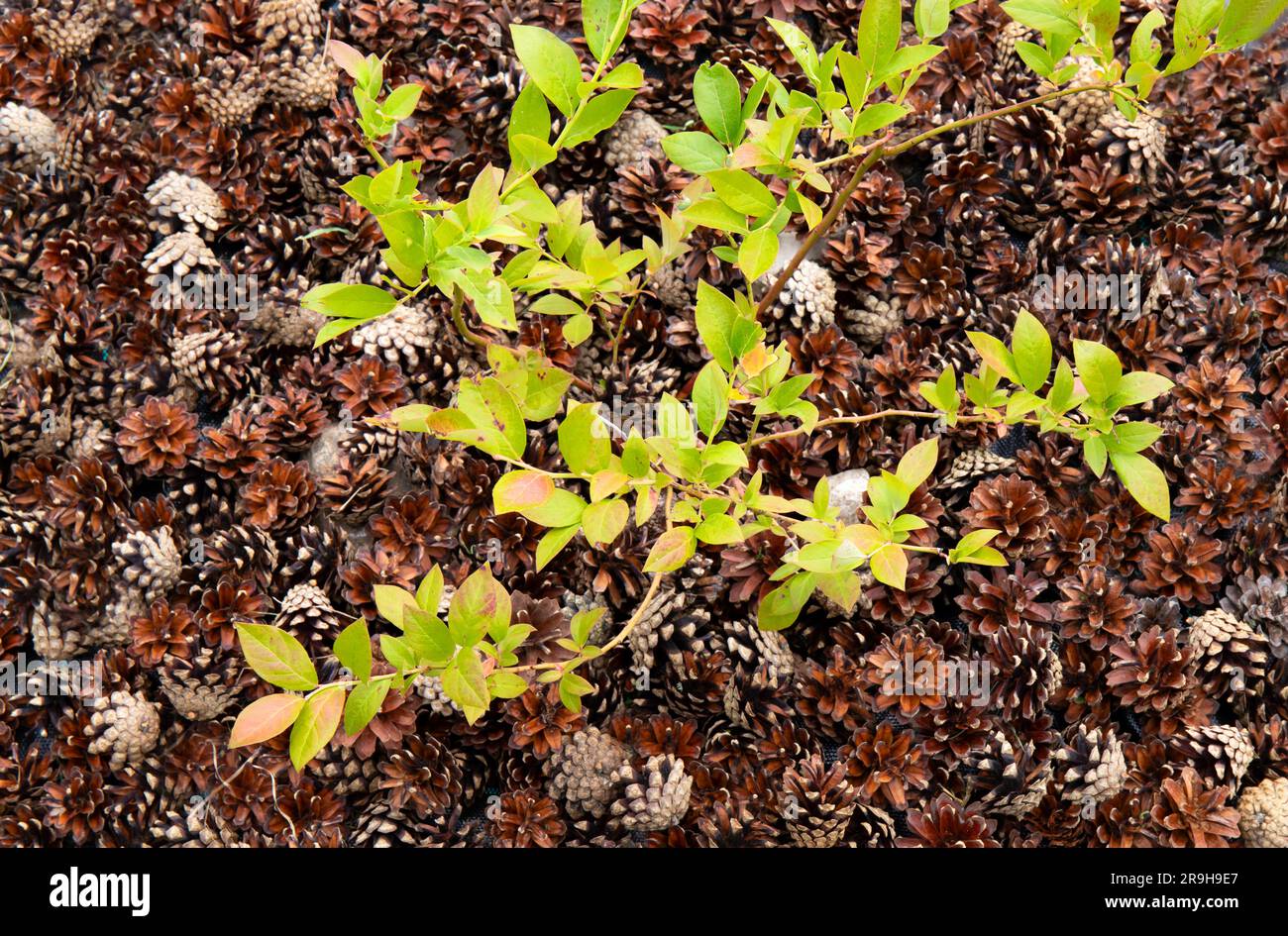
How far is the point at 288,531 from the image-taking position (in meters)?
1.53

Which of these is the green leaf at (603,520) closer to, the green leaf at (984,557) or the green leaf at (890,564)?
the green leaf at (890,564)

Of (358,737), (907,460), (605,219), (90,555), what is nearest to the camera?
(907,460)

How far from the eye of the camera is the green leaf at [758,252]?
1128mm

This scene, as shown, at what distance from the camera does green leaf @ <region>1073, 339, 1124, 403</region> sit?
1113 mm

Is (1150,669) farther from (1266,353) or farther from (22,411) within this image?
(22,411)

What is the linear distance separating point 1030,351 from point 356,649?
0.79 meters

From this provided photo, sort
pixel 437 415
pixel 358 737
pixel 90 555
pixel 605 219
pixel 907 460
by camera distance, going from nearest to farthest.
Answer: pixel 437 415
pixel 907 460
pixel 358 737
pixel 90 555
pixel 605 219

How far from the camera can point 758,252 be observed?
1130 mm

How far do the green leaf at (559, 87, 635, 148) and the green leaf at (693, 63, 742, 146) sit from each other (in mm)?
82

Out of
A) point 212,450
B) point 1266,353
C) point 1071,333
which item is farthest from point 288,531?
point 1266,353

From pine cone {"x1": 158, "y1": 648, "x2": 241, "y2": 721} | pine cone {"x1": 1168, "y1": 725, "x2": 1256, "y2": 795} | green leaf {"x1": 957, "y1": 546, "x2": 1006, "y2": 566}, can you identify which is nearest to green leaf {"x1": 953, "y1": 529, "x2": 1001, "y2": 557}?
green leaf {"x1": 957, "y1": 546, "x2": 1006, "y2": 566}

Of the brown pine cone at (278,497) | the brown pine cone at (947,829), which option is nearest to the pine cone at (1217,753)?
the brown pine cone at (947,829)

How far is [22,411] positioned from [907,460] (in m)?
1.32

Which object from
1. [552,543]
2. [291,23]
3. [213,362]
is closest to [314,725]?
[552,543]
